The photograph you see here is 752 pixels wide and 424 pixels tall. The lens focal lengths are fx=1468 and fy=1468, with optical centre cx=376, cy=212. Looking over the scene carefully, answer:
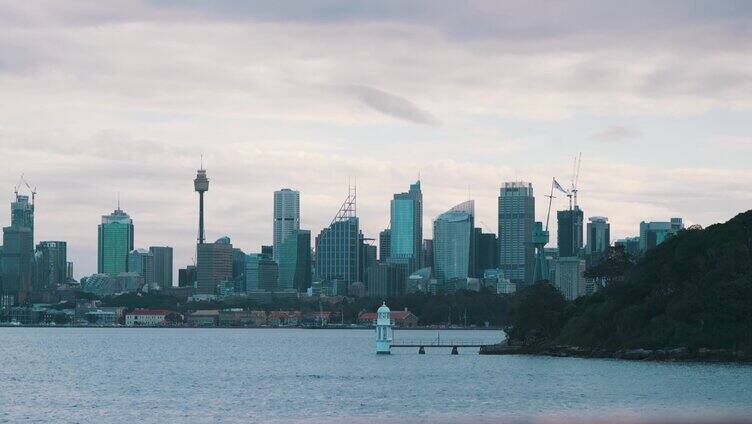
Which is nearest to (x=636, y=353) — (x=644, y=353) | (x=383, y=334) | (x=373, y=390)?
(x=644, y=353)

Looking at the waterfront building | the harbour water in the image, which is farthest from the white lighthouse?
the harbour water

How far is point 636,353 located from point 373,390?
48749 millimetres

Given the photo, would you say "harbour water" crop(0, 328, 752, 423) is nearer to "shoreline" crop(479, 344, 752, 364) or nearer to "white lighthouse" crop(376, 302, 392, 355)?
"shoreline" crop(479, 344, 752, 364)

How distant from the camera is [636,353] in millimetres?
156375

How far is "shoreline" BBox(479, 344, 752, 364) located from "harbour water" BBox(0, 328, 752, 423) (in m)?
3.82

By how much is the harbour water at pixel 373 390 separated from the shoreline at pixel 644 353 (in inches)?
150

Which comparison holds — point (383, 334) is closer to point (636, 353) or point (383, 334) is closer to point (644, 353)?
point (636, 353)

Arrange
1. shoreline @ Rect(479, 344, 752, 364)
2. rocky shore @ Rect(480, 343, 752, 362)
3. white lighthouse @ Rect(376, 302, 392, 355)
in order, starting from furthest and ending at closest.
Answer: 1. white lighthouse @ Rect(376, 302, 392, 355)
2. rocky shore @ Rect(480, 343, 752, 362)
3. shoreline @ Rect(479, 344, 752, 364)

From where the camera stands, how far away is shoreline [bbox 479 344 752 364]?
145625mm

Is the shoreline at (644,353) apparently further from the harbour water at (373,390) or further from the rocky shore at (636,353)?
the harbour water at (373,390)

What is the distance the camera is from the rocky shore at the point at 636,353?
146 metres

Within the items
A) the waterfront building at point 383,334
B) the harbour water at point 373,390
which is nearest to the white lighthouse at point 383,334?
the waterfront building at point 383,334

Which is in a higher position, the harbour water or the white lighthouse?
the white lighthouse

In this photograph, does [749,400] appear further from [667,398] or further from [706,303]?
[706,303]
